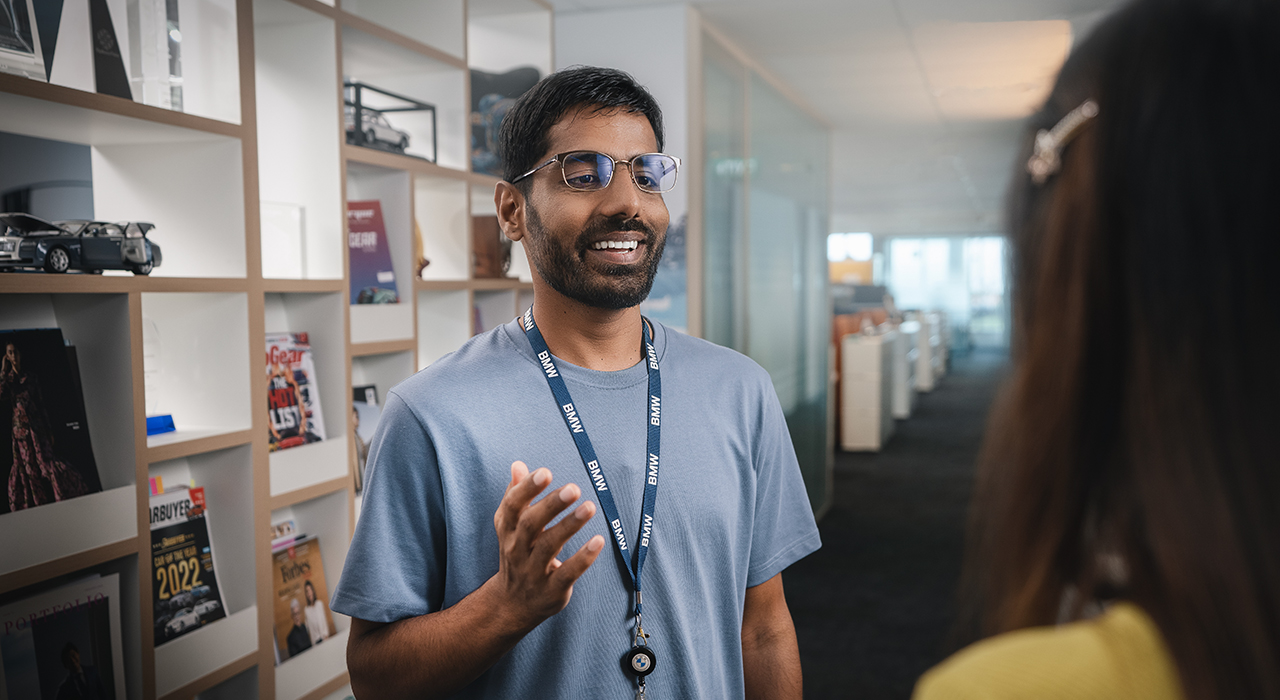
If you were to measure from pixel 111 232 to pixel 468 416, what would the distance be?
1.00 meters

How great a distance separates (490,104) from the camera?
3.20m

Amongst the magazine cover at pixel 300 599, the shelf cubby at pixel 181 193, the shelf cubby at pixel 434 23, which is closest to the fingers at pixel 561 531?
the shelf cubby at pixel 181 193

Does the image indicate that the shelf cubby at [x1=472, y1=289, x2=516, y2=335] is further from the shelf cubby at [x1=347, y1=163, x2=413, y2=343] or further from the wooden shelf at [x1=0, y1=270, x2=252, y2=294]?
the wooden shelf at [x1=0, y1=270, x2=252, y2=294]

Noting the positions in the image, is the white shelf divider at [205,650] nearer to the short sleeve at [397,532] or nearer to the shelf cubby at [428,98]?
the short sleeve at [397,532]

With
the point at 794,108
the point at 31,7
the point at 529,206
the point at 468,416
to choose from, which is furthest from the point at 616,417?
the point at 794,108

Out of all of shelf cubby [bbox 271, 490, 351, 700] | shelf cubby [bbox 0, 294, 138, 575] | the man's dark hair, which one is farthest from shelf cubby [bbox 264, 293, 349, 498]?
the man's dark hair

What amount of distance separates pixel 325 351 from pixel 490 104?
4.44 ft

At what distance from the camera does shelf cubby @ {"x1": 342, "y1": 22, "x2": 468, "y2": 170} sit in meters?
2.68

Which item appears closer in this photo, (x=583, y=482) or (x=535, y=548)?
(x=535, y=548)

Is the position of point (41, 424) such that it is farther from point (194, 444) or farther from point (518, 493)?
point (518, 493)

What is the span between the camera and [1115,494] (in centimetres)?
50

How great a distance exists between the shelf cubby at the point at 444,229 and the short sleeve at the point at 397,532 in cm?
175

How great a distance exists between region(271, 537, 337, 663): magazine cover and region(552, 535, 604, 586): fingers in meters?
1.46

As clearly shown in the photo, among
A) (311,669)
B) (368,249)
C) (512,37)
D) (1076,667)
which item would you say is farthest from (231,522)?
(512,37)
